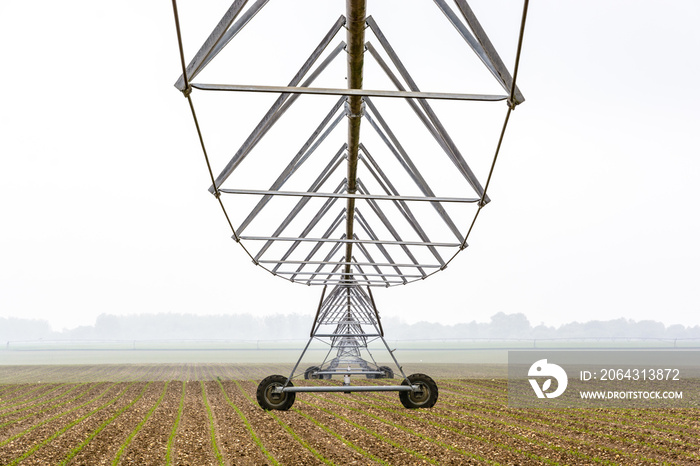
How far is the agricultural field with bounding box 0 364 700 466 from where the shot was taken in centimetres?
901

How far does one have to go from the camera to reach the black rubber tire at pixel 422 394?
35.0 ft

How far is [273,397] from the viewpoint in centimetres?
1085

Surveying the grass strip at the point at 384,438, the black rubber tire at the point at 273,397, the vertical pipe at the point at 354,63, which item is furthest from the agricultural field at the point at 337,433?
the vertical pipe at the point at 354,63

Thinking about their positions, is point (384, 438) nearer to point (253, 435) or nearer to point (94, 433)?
point (253, 435)

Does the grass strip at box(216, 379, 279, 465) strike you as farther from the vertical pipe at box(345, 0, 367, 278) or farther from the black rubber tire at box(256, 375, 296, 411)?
the vertical pipe at box(345, 0, 367, 278)

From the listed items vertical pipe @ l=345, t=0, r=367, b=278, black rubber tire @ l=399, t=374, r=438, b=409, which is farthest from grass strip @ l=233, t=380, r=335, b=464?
vertical pipe @ l=345, t=0, r=367, b=278

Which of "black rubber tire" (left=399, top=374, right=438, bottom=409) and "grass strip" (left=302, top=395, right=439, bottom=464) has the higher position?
"black rubber tire" (left=399, top=374, right=438, bottom=409)

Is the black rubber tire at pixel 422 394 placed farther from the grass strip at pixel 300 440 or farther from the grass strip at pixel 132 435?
the grass strip at pixel 132 435

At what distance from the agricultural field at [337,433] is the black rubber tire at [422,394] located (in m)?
0.56

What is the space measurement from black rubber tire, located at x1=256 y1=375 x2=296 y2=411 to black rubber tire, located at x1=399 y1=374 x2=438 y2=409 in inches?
82.4

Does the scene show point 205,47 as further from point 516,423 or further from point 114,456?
point 516,423

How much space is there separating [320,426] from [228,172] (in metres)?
7.52

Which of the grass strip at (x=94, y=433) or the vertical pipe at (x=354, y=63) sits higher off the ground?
the vertical pipe at (x=354, y=63)

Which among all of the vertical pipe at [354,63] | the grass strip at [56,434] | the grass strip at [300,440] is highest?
the vertical pipe at [354,63]
